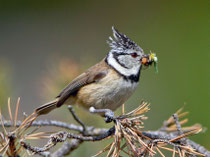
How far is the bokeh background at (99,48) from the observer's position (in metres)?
1.87

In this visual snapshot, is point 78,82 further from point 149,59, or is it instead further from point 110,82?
point 149,59

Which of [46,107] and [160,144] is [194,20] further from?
[160,144]

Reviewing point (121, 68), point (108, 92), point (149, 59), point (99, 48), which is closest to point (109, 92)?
point (108, 92)

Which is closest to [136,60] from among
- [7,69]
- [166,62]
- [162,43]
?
[7,69]

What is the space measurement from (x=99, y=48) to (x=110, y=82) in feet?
5.42

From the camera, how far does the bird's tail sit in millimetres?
1806

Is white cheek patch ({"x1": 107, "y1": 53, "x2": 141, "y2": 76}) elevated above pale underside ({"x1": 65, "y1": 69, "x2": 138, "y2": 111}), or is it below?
above

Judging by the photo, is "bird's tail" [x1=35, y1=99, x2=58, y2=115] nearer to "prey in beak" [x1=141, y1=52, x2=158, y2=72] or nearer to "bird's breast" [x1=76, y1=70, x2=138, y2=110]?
"bird's breast" [x1=76, y1=70, x2=138, y2=110]

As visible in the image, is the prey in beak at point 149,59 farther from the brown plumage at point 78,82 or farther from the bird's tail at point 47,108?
the bird's tail at point 47,108

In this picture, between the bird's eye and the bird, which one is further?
the bird's eye

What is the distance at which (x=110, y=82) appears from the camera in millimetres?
1885

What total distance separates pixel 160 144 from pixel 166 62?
5.61 ft

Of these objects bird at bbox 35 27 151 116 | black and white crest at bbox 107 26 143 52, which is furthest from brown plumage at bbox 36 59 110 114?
black and white crest at bbox 107 26 143 52

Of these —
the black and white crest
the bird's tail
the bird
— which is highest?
the black and white crest
